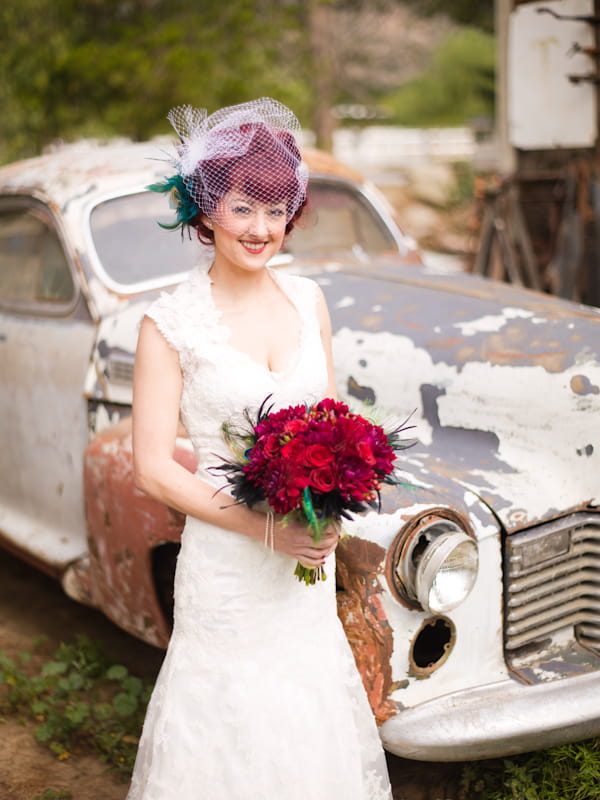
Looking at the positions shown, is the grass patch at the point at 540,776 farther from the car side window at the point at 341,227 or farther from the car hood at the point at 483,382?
the car side window at the point at 341,227

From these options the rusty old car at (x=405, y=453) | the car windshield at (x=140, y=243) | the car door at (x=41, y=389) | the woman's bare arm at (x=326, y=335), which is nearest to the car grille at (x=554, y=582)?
the rusty old car at (x=405, y=453)

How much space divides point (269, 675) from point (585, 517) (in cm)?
105

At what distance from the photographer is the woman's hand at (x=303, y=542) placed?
167cm

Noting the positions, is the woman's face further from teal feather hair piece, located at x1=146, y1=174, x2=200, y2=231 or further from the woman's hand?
the woman's hand

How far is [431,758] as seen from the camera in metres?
2.11

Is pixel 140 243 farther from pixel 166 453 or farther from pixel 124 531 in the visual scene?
pixel 166 453

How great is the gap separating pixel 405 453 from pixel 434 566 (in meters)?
0.51

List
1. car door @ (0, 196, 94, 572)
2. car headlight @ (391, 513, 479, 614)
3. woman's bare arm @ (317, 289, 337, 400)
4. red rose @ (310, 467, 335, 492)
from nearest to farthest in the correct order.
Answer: red rose @ (310, 467, 335, 492) < woman's bare arm @ (317, 289, 337, 400) < car headlight @ (391, 513, 479, 614) < car door @ (0, 196, 94, 572)

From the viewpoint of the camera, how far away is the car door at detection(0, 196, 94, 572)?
3318mm

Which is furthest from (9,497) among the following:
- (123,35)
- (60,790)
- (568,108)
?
(123,35)

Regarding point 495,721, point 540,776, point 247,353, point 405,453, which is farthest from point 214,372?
point 540,776

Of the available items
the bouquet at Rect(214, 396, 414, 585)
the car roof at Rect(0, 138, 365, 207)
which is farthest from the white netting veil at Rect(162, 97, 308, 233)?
the car roof at Rect(0, 138, 365, 207)

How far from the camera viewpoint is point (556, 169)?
6.70 m

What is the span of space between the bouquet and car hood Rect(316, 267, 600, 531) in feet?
2.47
